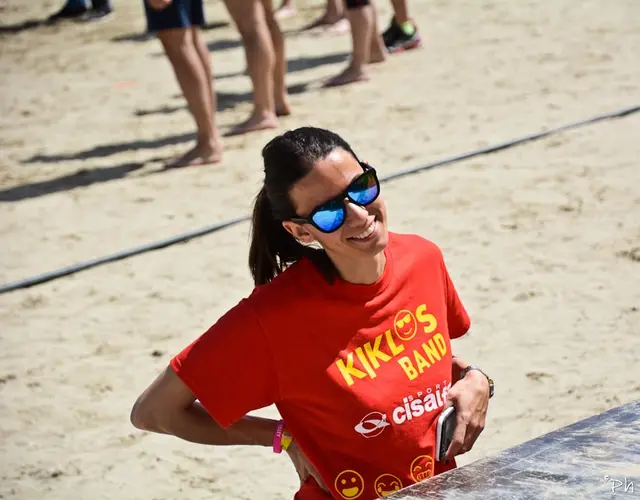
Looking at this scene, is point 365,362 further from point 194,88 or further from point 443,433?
point 194,88

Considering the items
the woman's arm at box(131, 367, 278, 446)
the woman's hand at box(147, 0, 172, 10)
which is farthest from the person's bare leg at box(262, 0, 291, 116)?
A: the woman's arm at box(131, 367, 278, 446)

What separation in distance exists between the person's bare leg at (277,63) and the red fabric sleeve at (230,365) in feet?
16.6

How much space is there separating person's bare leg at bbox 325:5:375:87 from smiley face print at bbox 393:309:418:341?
5.60 meters

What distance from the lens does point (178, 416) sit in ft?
6.99

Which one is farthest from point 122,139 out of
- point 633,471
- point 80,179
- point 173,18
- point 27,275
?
point 633,471

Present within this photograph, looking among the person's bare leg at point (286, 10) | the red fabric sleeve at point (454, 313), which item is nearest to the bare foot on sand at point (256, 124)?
the person's bare leg at point (286, 10)

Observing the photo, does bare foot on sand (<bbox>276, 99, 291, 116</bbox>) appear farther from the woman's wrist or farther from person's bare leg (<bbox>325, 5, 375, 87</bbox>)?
the woman's wrist

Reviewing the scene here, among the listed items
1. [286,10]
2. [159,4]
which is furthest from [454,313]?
[286,10]

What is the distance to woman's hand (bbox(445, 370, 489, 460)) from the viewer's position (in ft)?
7.13

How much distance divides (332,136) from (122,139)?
5.25 m

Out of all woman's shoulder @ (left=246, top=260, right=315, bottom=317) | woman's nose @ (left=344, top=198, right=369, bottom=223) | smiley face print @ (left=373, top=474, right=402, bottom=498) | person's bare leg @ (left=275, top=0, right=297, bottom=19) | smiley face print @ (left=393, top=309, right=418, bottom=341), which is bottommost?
person's bare leg @ (left=275, top=0, right=297, bottom=19)

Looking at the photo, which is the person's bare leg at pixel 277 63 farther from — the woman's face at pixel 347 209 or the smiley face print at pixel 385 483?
the smiley face print at pixel 385 483

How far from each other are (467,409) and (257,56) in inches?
181

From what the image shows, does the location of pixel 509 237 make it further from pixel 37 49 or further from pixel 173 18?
pixel 37 49
